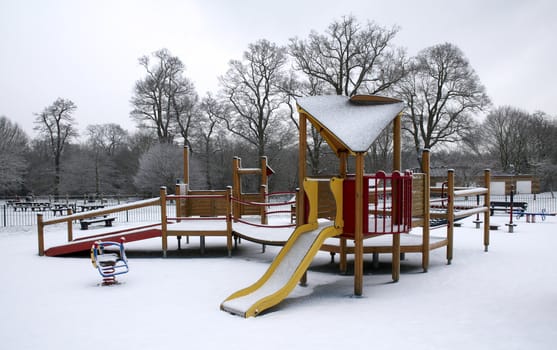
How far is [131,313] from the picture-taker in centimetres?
602

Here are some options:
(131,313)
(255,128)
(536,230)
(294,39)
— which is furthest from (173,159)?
(131,313)

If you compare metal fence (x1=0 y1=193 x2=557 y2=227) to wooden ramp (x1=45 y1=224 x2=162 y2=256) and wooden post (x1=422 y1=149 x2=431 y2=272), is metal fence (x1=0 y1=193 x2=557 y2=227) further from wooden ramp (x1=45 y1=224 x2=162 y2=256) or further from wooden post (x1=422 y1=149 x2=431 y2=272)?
wooden post (x1=422 y1=149 x2=431 y2=272)

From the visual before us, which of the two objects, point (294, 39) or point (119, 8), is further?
point (294, 39)

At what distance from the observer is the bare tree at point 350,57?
31.0 m

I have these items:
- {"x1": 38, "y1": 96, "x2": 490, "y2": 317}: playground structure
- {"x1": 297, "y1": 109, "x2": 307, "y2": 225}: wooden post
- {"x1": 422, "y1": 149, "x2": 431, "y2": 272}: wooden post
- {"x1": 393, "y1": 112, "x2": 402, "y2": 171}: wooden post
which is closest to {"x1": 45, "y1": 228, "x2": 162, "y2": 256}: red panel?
{"x1": 38, "y1": 96, "x2": 490, "y2": 317}: playground structure

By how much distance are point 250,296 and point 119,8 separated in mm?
8336

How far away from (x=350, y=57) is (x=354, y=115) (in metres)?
25.1

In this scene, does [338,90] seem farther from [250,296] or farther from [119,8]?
[250,296]

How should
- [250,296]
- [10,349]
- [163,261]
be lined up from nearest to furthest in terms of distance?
[10,349] → [250,296] → [163,261]

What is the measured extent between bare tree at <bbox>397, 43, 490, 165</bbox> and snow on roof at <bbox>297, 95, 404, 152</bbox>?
26223mm

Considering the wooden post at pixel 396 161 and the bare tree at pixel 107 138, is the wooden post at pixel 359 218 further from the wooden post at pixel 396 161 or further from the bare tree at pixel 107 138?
the bare tree at pixel 107 138

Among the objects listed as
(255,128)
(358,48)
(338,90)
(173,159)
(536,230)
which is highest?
(358,48)

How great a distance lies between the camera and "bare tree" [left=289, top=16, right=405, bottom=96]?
3095 centimetres

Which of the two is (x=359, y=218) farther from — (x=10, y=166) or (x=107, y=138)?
(x=107, y=138)
